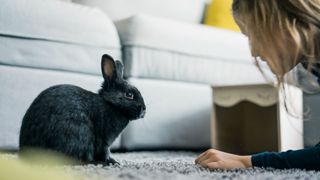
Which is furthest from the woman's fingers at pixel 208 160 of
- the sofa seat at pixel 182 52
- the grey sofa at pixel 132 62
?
the sofa seat at pixel 182 52

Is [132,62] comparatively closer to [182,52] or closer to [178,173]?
[182,52]

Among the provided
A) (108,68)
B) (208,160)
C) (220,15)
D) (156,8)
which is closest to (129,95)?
(108,68)

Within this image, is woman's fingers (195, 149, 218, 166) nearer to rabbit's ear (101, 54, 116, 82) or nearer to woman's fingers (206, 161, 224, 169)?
woman's fingers (206, 161, 224, 169)

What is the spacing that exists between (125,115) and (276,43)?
269 mm

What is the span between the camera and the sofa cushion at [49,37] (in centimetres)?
103

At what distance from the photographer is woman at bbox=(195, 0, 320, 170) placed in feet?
2.61

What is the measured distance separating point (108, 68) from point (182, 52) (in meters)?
0.65

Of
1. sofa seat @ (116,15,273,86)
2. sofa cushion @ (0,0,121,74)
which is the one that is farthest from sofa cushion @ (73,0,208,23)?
sofa cushion @ (0,0,121,74)

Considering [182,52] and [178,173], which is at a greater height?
[182,52]

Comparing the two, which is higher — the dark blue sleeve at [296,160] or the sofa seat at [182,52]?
the sofa seat at [182,52]

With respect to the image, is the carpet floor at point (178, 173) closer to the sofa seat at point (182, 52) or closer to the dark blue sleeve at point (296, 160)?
the dark blue sleeve at point (296, 160)

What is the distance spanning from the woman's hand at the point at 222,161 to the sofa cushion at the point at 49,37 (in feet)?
1.07

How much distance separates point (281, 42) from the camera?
2.66ft

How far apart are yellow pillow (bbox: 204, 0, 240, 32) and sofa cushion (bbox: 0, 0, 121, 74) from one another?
3.30 feet
